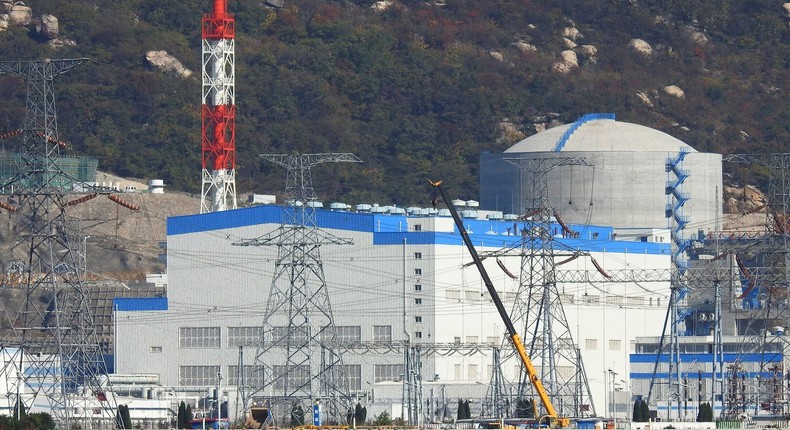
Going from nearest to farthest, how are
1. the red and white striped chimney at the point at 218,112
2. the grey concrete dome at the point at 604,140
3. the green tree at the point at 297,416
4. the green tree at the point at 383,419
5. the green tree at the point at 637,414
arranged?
the green tree at the point at 383,419, the green tree at the point at 297,416, the green tree at the point at 637,414, the red and white striped chimney at the point at 218,112, the grey concrete dome at the point at 604,140

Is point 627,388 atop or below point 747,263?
below

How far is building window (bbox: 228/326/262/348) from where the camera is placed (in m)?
128

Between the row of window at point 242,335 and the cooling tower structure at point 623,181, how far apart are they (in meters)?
25.8

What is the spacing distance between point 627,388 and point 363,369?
1817cm

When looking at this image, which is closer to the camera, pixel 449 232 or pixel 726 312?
pixel 449 232

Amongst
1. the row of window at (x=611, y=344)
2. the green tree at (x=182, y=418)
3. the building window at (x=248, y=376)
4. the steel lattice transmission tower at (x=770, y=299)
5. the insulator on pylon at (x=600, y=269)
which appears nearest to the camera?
the green tree at (x=182, y=418)

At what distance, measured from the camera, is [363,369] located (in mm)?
125875

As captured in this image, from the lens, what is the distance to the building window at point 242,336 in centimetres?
12838

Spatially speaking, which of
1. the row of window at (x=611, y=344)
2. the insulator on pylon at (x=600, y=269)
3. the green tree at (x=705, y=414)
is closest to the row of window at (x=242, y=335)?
the insulator on pylon at (x=600, y=269)

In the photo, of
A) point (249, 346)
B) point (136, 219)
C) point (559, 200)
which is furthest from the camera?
point (136, 219)

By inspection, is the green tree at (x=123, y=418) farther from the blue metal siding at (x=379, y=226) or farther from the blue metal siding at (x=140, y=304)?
the blue metal siding at (x=140, y=304)

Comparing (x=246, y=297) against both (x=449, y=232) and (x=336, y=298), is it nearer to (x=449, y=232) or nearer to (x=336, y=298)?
(x=336, y=298)

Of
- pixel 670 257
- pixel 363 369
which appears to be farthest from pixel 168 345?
pixel 670 257

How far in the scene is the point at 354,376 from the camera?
126 meters
